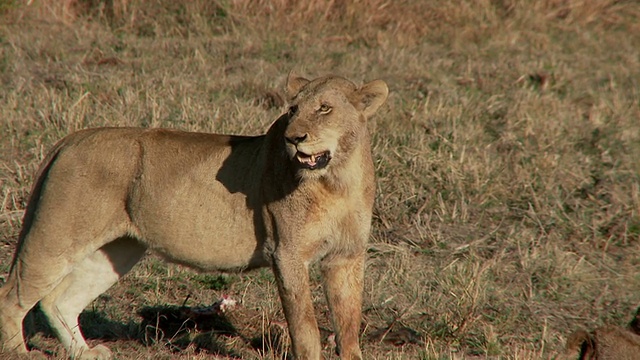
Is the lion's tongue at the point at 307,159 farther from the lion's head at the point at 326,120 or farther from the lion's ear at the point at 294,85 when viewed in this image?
the lion's ear at the point at 294,85

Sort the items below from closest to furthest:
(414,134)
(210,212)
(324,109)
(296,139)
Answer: (296,139) → (324,109) → (210,212) → (414,134)

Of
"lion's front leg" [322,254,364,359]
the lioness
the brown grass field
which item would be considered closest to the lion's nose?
the lioness

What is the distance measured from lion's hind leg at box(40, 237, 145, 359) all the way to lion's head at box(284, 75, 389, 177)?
5.26 feet

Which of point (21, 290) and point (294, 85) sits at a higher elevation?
point (294, 85)

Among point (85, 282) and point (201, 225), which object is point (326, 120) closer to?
point (201, 225)

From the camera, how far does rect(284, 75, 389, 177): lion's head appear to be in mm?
4621

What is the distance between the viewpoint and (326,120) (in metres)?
4.73

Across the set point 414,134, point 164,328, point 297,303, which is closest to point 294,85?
point 297,303

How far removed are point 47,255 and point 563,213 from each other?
4.74 metres

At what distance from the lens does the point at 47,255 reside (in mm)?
5293

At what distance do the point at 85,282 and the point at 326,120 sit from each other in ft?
6.94

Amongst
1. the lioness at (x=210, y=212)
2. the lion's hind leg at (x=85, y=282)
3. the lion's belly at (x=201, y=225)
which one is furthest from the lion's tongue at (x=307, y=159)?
the lion's hind leg at (x=85, y=282)

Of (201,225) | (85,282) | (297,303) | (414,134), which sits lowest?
(414,134)

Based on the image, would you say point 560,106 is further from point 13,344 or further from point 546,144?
point 13,344
